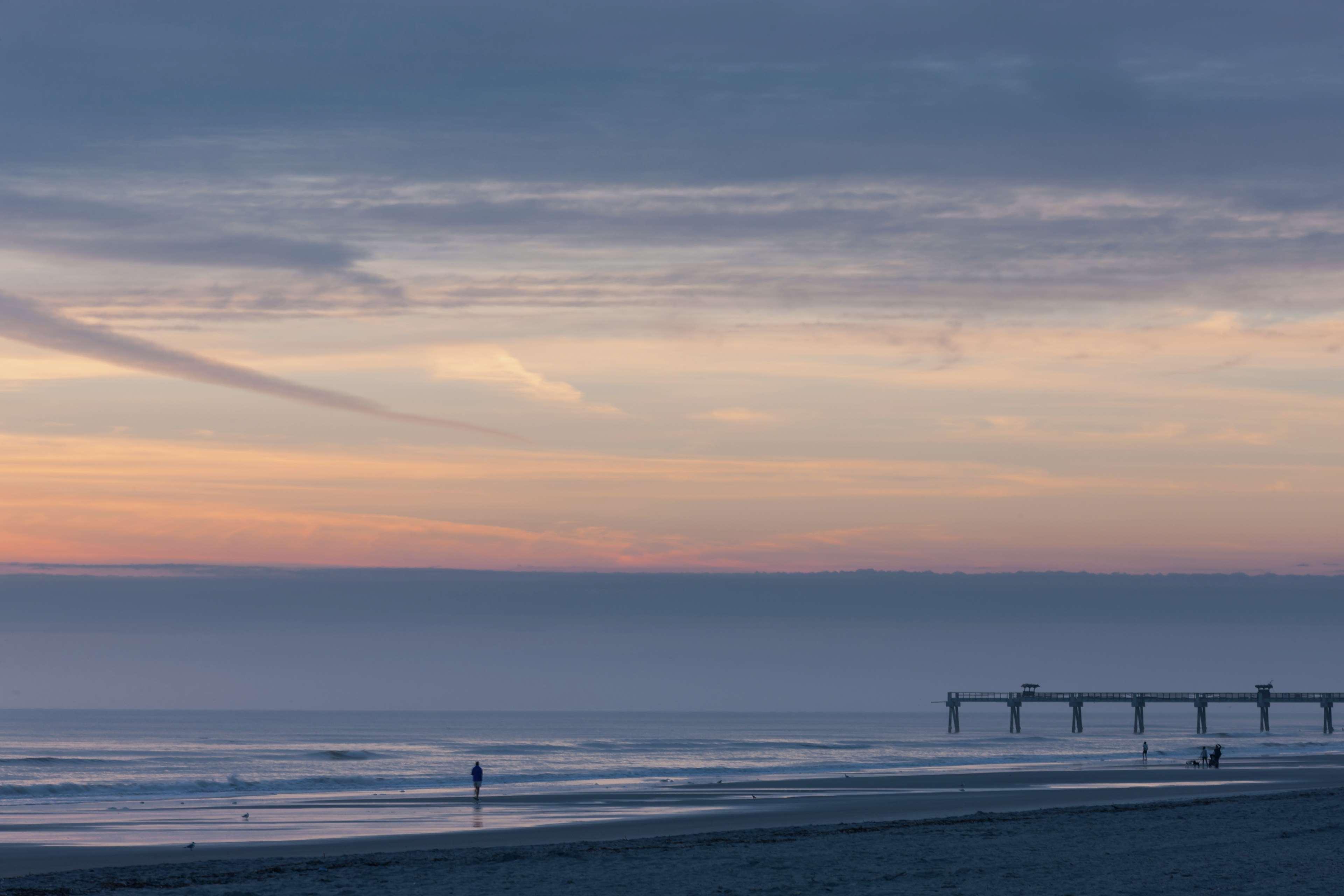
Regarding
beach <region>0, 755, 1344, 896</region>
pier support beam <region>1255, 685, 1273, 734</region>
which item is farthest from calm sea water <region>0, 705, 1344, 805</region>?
beach <region>0, 755, 1344, 896</region>

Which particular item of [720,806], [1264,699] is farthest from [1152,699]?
[720,806]

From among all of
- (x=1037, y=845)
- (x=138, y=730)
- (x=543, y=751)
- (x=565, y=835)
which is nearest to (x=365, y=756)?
(x=543, y=751)

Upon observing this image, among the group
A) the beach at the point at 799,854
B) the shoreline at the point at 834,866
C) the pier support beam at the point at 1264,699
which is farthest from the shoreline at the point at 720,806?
the pier support beam at the point at 1264,699

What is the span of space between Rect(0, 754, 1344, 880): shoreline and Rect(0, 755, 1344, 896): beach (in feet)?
0.61

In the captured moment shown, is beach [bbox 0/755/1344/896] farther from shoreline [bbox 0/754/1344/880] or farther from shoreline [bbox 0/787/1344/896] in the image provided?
shoreline [bbox 0/754/1344/880]

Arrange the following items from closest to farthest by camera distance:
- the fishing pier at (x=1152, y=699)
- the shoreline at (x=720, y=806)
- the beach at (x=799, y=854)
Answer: the beach at (x=799, y=854) < the shoreline at (x=720, y=806) < the fishing pier at (x=1152, y=699)

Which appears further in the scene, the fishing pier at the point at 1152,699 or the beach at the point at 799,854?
the fishing pier at the point at 1152,699

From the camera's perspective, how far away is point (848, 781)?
65312 millimetres

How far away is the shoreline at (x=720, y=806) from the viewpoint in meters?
32.0

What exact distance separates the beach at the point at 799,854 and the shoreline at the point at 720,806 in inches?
7.3

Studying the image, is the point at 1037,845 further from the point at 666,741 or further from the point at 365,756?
the point at 666,741

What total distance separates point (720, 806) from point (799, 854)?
20.1 meters

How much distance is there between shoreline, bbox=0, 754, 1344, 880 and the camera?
32.0 m

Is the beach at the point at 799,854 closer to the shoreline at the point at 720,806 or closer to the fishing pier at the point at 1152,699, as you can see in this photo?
the shoreline at the point at 720,806
